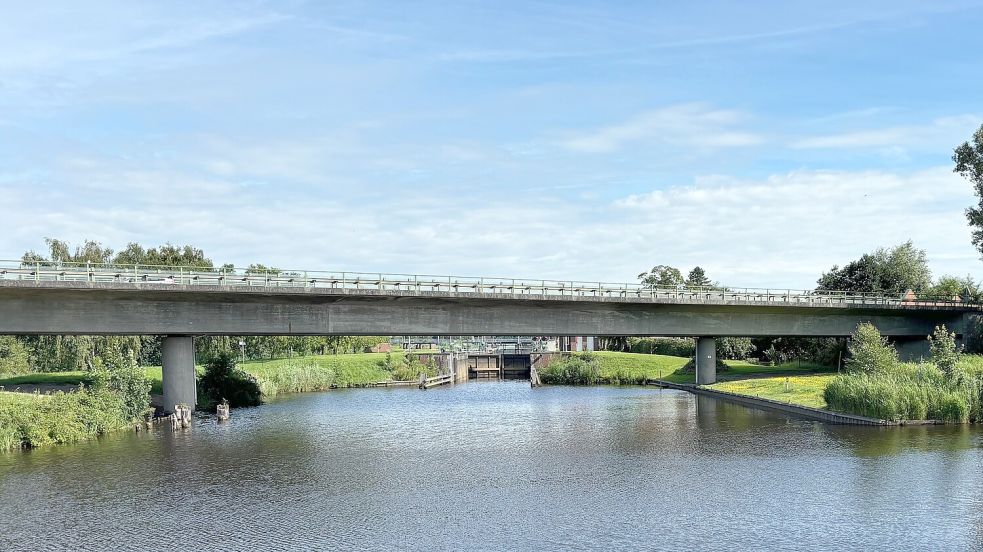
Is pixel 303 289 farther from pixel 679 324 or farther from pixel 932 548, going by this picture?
pixel 932 548

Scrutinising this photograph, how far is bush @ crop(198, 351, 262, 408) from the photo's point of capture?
242 ft

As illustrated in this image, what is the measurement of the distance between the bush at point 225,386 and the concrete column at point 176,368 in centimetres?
1014

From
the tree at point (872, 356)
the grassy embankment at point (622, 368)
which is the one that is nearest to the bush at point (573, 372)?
the grassy embankment at point (622, 368)

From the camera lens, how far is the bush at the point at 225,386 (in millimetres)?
73812

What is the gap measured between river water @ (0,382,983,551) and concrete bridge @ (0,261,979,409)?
31.0ft

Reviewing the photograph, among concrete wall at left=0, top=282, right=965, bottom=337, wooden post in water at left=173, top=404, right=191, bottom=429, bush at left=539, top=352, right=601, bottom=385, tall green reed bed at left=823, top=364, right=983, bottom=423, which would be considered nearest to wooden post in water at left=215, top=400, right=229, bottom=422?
wooden post in water at left=173, top=404, right=191, bottom=429

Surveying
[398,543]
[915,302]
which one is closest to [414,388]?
[915,302]

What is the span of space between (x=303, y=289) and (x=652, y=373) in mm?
53953

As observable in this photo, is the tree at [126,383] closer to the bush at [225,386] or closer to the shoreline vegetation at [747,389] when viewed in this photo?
the shoreline vegetation at [747,389]

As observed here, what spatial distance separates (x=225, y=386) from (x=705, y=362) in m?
46.9

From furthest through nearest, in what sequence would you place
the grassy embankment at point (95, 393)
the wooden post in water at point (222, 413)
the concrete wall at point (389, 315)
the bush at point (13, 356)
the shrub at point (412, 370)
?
the shrub at point (412, 370) < the bush at point (13, 356) < the wooden post in water at point (222, 413) < the concrete wall at point (389, 315) < the grassy embankment at point (95, 393)

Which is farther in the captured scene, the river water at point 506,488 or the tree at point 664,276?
the tree at point 664,276

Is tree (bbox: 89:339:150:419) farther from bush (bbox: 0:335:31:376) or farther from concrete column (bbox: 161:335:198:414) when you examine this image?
bush (bbox: 0:335:31:376)

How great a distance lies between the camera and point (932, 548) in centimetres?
2598
